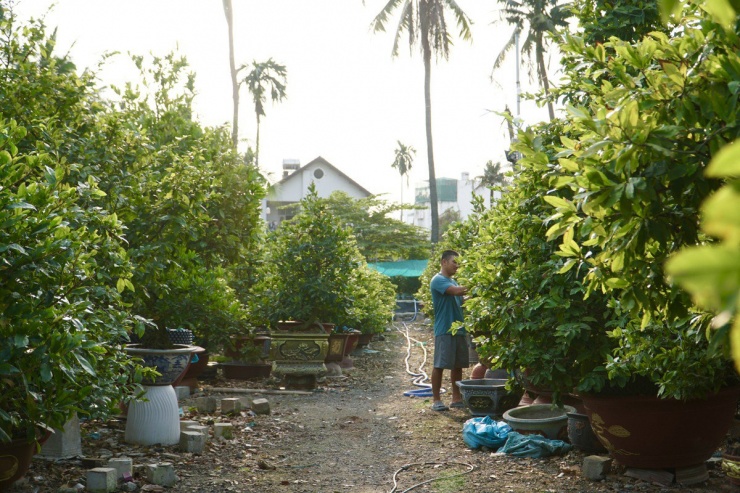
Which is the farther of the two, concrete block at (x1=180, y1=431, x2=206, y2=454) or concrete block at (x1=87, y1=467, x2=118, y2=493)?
concrete block at (x1=180, y1=431, x2=206, y2=454)

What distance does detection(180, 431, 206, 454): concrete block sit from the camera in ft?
22.0

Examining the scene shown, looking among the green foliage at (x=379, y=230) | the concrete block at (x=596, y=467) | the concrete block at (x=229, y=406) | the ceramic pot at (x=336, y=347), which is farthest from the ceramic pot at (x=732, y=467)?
the green foliage at (x=379, y=230)

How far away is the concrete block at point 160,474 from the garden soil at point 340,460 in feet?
0.22

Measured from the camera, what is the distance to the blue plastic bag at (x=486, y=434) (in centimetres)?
699

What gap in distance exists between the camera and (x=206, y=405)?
346 inches

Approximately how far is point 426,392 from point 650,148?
897 cm

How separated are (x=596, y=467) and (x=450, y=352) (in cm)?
392

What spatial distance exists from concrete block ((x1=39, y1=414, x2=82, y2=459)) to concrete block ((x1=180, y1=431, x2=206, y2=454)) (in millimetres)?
955

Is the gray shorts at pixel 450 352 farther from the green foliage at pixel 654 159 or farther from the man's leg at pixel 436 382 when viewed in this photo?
the green foliage at pixel 654 159

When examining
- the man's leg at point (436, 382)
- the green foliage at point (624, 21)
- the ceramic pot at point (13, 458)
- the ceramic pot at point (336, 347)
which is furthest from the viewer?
the ceramic pot at point (336, 347)

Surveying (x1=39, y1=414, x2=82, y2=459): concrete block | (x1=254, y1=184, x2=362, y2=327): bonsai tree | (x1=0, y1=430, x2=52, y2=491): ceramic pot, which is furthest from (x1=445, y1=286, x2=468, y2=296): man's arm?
(x1=0, y1=430, x2=52, y2=491): ceramic pot

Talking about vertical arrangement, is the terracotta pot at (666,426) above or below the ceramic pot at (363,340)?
above

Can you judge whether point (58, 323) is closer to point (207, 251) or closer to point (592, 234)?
point (592, 234)

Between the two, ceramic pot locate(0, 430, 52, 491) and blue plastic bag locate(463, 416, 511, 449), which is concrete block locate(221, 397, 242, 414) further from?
ceramic pot locate(0, 430, 52, 491)
